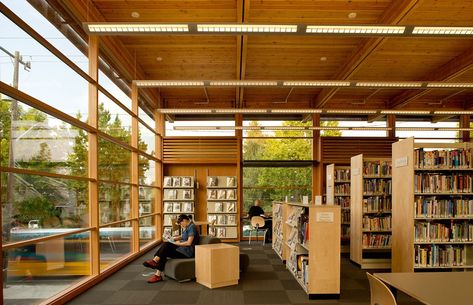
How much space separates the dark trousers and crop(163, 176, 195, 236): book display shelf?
14.3 feet

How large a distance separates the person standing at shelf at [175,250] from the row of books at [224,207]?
4.22 m

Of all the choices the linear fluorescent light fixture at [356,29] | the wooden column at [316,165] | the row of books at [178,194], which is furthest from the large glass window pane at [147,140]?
the linear fluorescent light fixture at [356,29]

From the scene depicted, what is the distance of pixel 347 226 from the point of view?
8656 mm

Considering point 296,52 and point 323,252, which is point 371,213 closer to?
point 323,252

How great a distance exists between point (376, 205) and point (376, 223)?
38cm

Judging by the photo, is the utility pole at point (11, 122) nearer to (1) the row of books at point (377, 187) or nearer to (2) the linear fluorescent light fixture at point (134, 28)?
(2) the linear fluorescent light fixture at point (134, 28)

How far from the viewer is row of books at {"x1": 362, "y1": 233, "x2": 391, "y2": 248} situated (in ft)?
23.4

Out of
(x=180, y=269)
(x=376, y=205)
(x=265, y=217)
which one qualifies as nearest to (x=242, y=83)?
(x=180, y=269)

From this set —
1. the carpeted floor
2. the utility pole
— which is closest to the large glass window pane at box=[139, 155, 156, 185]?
the carpeted floor

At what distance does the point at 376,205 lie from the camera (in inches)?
286

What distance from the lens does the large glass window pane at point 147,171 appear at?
29.0ft

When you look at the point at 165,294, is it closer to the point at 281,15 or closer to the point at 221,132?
the point at 281,15

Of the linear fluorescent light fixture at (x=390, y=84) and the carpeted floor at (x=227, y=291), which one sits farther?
the linear fluorescent light fixture at (x=390, y=84)

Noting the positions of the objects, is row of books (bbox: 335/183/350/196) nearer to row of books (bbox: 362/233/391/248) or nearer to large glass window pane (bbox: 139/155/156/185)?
row of books (bbox: 362/233/391/248)
